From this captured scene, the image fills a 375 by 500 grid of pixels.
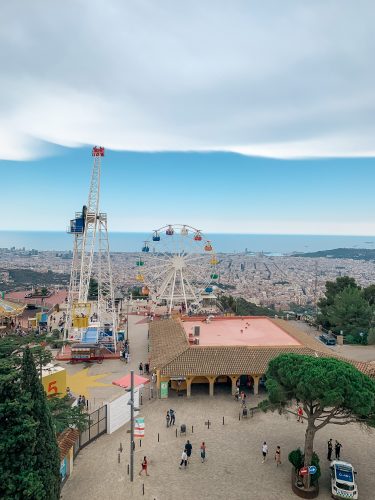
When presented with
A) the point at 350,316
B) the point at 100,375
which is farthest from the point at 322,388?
the point at 350,316

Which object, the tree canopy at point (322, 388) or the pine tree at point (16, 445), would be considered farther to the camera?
the tree canopy at point (322, 388)

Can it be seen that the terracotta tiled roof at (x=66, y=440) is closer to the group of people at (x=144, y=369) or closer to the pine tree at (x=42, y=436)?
the pine tree at (x=42, y=436)

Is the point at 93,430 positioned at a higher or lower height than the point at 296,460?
lower

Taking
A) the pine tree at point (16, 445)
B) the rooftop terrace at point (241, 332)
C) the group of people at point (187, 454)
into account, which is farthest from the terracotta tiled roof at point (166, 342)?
the pine tree at point (16, 445)

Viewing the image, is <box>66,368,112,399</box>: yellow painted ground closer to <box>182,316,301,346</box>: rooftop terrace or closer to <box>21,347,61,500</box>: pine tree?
<box>182,316,301,346</box>: rooftop terrace

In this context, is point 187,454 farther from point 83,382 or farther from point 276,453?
point 83,382

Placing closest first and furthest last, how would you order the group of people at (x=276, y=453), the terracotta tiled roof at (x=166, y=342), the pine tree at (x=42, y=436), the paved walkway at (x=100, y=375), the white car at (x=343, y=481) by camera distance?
the pine tree at (x=42, y=436) → the white car at (x=343, y=481) → the group of people at (x=276, y=453) → the paved walkway at (x=100, y=375) → the terracotta tiled roof at (x=166, y=342)

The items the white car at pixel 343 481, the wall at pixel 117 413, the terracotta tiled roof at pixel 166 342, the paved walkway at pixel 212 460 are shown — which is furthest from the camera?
the terracotta tiled roof at pixel 166 342
